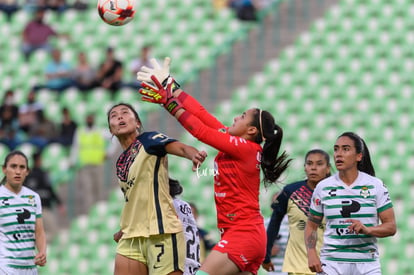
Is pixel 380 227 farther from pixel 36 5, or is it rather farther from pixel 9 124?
pixel 36 5

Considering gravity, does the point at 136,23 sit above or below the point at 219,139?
above

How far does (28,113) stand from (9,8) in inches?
156

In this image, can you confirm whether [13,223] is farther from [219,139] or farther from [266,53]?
[266,53]

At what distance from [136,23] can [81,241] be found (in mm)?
5107

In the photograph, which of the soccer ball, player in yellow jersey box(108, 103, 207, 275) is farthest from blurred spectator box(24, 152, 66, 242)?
player in yellow jersey box(108, 103, 207, 275)

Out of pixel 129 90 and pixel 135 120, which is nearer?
pixel 135 120

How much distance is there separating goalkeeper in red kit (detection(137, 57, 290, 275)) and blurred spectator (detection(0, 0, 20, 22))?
37.4 feet

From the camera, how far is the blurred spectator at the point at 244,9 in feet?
52.7

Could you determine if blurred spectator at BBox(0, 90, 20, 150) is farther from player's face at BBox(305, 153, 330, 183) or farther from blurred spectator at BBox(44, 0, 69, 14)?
player's face at BBox(305, 153, 330, 183)

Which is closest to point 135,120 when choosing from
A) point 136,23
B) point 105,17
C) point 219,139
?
point 219,139

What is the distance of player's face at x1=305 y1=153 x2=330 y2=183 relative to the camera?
7953 mm

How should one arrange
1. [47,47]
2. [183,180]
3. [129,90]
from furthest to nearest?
1. [47,47]
2. [129,90]
3. [183,180]

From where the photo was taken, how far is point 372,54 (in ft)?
50.0

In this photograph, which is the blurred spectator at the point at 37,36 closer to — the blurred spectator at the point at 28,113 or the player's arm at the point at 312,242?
the blurred spectator at the point at 28,113
